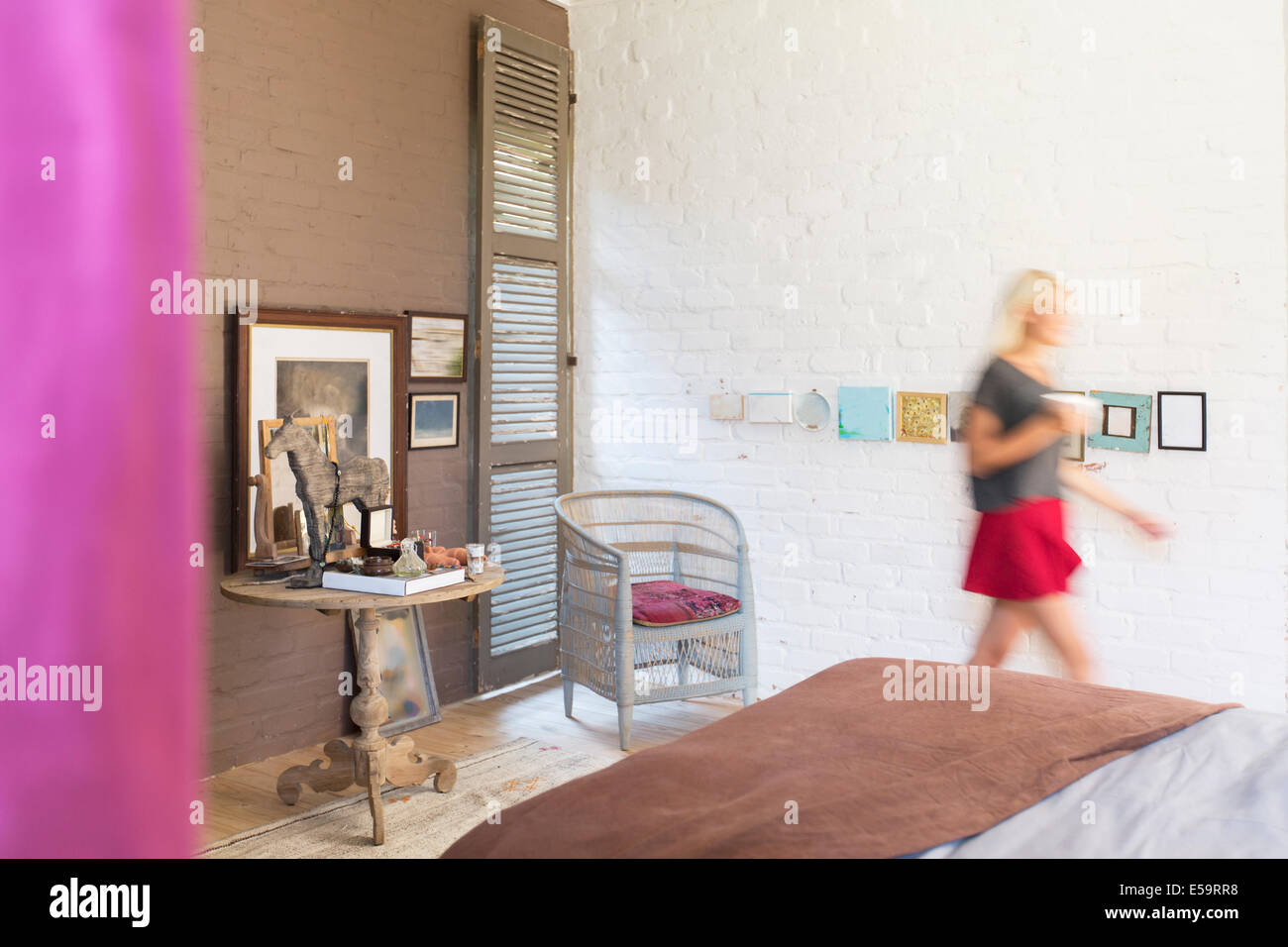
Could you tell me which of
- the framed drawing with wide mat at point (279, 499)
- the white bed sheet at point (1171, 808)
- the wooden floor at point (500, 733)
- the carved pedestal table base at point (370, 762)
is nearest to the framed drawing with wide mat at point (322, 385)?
the framed drawing with wide mat at point (279, 499)

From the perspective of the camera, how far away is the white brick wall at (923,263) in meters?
3.52

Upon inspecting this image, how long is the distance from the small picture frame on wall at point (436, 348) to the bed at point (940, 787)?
2.51 m

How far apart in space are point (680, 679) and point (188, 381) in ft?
12.6

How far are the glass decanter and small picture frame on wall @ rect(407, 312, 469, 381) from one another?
46.5 inches

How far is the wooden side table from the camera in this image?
3.08 m

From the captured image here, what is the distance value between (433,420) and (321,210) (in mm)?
936

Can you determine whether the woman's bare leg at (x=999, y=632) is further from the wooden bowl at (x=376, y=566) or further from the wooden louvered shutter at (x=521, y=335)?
the wooden louvered shutter at (x=521, y=335)

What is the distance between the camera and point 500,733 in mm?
4137

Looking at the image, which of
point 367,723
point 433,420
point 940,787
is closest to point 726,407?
point 433,420

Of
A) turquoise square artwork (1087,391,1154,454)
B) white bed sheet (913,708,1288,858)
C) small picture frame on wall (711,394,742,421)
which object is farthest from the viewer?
small picture frame on wall (711,394,742,421)

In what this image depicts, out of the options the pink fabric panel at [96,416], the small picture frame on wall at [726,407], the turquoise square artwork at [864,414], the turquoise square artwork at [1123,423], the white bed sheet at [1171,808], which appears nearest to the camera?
the pink fabric panel at [96,416]

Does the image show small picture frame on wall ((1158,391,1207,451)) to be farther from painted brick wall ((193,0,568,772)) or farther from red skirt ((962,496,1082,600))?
painted brick wall ((193,0,568,772))

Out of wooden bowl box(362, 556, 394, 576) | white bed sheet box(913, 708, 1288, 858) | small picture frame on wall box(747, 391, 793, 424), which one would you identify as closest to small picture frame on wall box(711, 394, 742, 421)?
small picture frame on wall box(747, 391, 793, 424)
